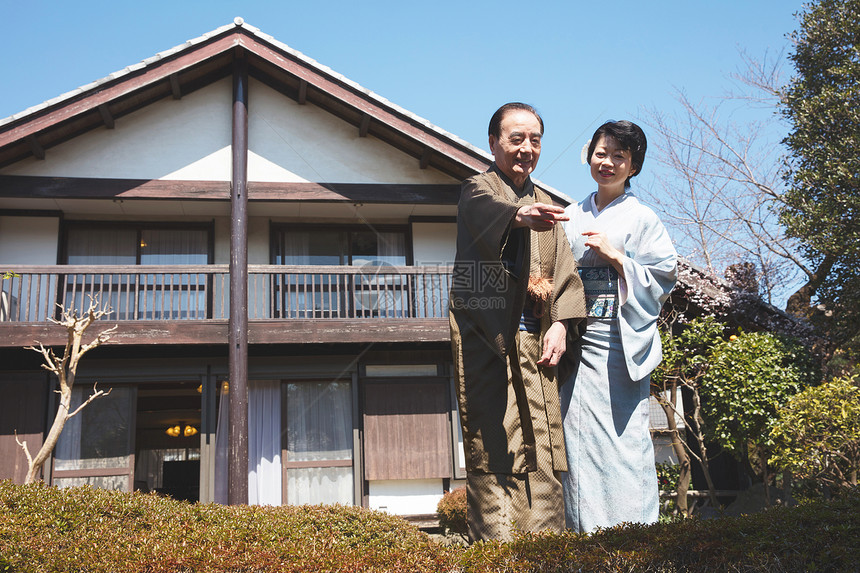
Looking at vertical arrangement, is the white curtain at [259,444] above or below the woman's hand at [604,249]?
below

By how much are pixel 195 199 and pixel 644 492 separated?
385 inches

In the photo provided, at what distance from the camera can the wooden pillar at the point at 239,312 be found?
10656mm

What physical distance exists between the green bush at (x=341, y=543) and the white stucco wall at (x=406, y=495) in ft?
25.7

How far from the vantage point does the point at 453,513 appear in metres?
10.7

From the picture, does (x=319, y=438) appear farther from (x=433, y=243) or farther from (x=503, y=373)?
(x=503, y=373)

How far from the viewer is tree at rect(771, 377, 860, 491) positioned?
9109mm

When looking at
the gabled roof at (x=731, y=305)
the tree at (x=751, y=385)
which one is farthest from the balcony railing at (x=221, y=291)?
the tree at (x=751, y=385)

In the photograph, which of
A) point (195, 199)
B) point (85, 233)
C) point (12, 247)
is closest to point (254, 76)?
point (195, 199)

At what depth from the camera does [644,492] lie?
3623mm

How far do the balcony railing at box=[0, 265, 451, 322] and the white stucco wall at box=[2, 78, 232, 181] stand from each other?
5.23 feet

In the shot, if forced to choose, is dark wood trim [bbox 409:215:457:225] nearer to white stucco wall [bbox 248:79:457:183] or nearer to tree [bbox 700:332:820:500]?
white stucco wall [bbox 248:79:457:183]

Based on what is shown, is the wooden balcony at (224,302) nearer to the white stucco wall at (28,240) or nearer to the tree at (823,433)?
the white stucco wall at (28,240)

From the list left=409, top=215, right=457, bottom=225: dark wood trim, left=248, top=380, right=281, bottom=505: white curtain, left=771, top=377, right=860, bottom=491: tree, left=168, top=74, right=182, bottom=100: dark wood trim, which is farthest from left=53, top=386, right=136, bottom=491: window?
left=771, top=377, right=860, bottom=491: tree

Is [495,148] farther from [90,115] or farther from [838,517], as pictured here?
[90,115]
